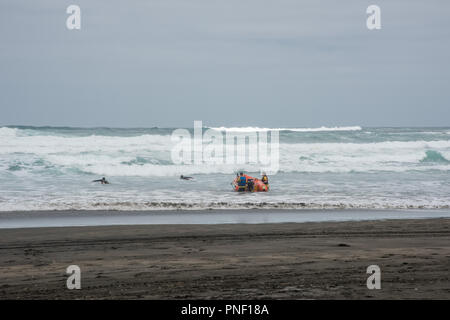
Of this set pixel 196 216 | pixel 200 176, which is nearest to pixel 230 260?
pixel 196 216

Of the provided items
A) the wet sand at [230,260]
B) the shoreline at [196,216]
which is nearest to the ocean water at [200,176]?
the shoreline at [196,216]

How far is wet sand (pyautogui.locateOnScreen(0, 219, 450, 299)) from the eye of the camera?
659 centimetres

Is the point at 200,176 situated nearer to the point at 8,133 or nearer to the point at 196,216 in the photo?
the point at 196,216

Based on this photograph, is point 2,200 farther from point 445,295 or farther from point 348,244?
point 445,295

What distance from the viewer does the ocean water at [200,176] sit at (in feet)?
58.1

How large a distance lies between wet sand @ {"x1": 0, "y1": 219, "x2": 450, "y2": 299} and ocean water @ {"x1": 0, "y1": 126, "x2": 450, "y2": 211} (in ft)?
16.1

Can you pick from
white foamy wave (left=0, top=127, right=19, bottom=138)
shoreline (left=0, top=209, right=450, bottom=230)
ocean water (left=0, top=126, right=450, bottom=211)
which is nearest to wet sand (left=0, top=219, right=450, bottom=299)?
shoreline (left=0, top=209, right=450, bottom=230)

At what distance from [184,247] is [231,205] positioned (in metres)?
7.27

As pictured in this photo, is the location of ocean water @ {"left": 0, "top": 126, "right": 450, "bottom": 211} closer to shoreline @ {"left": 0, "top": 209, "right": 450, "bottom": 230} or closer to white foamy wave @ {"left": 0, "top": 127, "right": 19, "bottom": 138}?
white foamy wave @ {"left": 0, "top": 127, "right": 19, "bottom": 138}

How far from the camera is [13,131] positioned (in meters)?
47.7

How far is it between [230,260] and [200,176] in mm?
19982

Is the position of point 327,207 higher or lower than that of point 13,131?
lower

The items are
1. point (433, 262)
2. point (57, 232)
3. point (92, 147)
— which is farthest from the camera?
point (92, 147)
